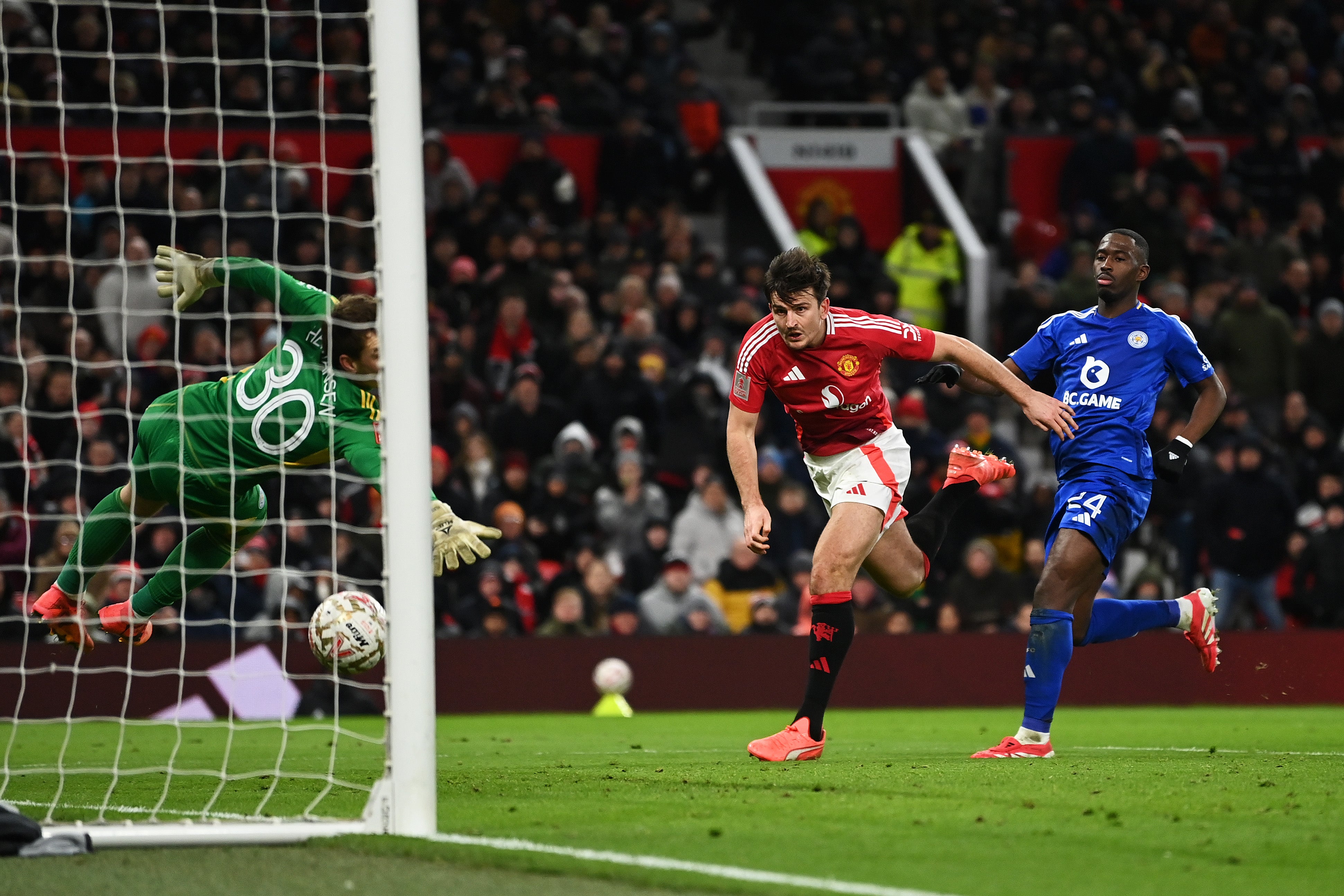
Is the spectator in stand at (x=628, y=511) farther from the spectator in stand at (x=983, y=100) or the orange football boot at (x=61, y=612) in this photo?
the spectator in stand at (x=983, y=100)

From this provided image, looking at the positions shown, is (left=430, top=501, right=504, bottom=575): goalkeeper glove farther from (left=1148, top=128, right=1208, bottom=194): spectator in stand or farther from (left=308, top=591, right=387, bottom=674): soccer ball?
(left=1148, top=128, right=1208, bottom=194): spectator in stand

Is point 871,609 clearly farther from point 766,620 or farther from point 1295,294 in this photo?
point 1295,294

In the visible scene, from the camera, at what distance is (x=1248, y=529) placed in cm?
1478

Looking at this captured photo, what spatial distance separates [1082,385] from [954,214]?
10.9 m

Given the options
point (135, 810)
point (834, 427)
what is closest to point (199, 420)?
point (135, 810)

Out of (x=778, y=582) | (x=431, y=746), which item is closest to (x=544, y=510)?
(x=778, y=582)

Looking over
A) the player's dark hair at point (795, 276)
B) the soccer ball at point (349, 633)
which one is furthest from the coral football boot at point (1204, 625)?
the soccer ball at point (349, 633)

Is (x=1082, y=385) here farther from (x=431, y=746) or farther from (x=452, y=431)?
(x=452, y=431)

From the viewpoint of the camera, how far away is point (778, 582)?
48.2 feet

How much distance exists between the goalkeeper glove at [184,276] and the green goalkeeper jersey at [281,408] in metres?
0.12

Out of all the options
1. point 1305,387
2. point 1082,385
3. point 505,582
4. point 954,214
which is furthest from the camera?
point 954,214

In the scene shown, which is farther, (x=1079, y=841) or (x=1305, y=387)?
(x=1305, y=387)

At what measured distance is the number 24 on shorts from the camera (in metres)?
7.95

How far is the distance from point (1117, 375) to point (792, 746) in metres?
2.38
